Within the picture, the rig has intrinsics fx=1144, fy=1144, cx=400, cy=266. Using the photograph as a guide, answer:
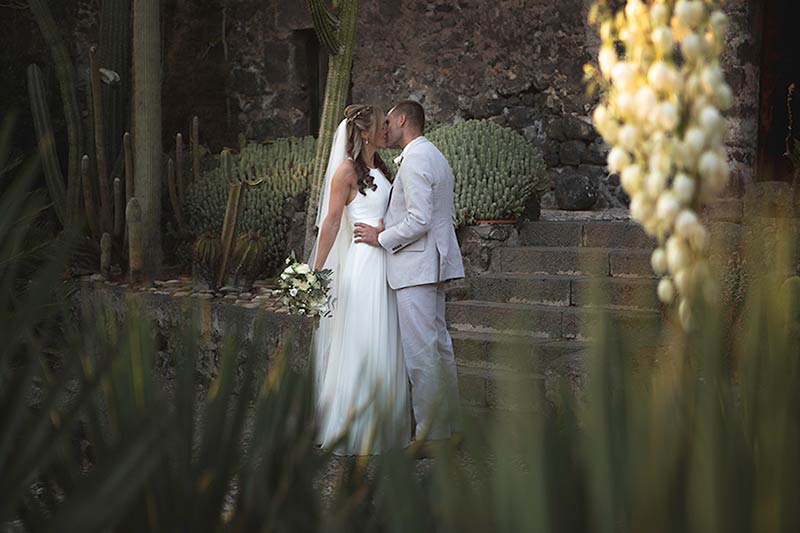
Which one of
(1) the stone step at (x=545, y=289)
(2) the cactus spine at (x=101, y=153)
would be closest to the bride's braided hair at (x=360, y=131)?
(1) the stone step at (x=545, y=289)

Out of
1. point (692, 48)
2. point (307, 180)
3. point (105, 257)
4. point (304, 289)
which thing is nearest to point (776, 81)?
point (307, 180)

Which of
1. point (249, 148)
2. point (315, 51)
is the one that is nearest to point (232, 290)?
point (249, 148)

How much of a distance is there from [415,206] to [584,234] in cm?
259

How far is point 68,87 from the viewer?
28.7 feet

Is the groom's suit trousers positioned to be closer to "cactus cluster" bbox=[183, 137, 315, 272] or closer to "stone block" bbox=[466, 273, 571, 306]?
"stone block" bbox=[466, 273, 571, 306]

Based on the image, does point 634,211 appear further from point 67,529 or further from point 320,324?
point 320,324

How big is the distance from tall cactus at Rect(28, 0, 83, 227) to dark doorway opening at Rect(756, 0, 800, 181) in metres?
5.15

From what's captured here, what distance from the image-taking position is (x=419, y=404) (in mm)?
5395

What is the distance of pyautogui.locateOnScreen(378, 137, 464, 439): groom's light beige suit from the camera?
207 inches

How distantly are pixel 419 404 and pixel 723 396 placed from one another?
4.40 m

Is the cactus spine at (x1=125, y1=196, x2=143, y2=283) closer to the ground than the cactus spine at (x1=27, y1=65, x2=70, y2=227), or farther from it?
closer to the ground

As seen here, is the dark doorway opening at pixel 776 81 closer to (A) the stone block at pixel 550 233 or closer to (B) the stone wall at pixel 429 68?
(B) the stone wall at pixel 429 68

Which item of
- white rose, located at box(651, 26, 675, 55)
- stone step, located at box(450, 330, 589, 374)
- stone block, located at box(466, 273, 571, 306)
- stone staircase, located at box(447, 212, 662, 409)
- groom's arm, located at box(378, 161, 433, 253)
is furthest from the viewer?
stone block, located at box(466, 273, 571, 306)

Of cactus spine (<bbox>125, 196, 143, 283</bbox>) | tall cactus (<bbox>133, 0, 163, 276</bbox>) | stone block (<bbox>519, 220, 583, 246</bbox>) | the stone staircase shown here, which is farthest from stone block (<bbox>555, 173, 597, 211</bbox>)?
cactus spine (<bbox>125, 196, 143, 283</bbox>)
